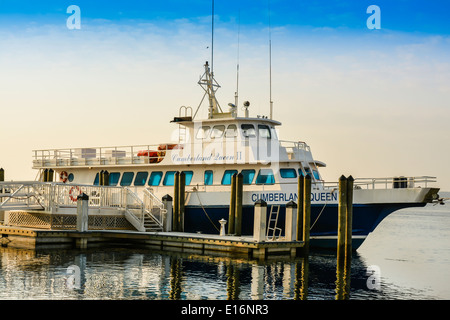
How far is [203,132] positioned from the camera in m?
26.8

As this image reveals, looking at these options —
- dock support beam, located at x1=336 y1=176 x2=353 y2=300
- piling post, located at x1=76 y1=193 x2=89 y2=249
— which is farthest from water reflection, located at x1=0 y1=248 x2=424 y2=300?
piling post, located at x1=76 y1=193 x2=89 y2=249

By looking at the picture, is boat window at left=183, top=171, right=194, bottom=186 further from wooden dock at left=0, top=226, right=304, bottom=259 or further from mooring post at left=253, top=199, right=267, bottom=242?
mooring post at left=253, top=199, right=267, bottom=242

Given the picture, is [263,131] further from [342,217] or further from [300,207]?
[342,217]

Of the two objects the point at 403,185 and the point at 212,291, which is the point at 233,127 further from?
the point at 212,291

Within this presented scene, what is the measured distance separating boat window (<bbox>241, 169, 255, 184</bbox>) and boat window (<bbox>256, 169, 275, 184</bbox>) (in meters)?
0.30

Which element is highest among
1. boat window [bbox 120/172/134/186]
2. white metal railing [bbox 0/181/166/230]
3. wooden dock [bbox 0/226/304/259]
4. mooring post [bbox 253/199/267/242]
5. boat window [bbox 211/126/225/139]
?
boat window [bbox 211/126/225/139]

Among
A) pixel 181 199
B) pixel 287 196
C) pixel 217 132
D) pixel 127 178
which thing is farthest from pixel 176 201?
pixel 287 196

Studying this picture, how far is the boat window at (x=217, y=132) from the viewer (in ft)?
86.3

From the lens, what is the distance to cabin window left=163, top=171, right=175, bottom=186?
2712cm

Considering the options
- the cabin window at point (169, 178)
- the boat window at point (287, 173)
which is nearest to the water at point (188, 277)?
the boat window at point (287, 173)

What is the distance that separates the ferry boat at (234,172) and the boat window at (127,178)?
0.05m

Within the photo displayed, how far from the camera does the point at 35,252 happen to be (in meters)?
21.3

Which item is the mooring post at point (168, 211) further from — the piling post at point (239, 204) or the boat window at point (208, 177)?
the piling post at point (239, 204)
